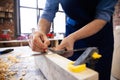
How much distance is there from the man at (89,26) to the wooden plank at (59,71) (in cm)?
9

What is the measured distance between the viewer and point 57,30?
3.87 metres

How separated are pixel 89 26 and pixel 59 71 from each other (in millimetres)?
295

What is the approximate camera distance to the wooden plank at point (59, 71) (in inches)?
15.6

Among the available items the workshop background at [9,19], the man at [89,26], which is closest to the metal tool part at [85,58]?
the man at [89,26]

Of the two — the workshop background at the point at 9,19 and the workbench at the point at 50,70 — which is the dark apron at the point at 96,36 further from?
the workshop background at the point at 9,19

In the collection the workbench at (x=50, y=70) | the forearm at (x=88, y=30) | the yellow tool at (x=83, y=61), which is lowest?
the workbench at (x=50, y=70)

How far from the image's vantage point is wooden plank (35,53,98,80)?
395 millimetres

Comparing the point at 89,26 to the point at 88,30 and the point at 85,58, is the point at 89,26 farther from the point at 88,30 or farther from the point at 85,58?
the point at 85,58

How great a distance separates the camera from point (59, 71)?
1.55ft

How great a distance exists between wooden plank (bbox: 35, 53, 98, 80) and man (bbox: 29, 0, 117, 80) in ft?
0.30

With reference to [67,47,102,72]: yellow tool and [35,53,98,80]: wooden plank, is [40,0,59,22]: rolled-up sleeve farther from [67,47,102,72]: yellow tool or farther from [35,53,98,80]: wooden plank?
[67,47,102,72]: yellow tool

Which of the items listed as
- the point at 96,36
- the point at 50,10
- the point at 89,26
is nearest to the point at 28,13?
the point at 50,10

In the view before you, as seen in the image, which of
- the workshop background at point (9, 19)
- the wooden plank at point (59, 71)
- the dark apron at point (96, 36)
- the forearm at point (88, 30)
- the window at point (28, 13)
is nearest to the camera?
the wooden plank at point (59, 71)

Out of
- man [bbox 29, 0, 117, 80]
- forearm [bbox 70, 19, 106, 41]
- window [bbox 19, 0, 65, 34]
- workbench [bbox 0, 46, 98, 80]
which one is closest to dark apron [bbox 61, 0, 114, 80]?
man [bbox 29, 0, 117, 80]
